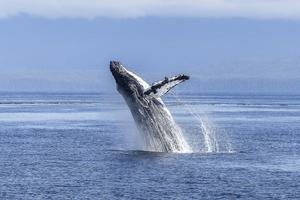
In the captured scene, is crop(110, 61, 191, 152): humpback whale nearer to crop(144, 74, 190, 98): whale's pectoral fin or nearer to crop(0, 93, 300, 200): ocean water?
crop(144, 74, 190, 98): whale's pectoral fin

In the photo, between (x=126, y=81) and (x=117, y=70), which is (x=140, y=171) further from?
(x=117, y=70)

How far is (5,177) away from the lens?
38656 millimetres

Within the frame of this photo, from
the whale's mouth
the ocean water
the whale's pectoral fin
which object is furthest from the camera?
the whale's mouth

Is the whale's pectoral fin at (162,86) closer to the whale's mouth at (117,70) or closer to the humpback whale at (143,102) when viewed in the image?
the humpback whale at (143,102)

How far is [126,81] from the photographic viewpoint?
1644 inches

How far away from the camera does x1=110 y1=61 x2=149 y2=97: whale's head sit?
41.7 meters

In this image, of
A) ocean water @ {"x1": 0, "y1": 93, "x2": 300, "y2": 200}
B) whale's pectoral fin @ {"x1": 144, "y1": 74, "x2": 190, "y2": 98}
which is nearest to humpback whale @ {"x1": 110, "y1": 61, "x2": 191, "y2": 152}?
whale's pectoral fin @ {"x1": 144, "y1": 74, "x2": 190, "y2": 98}

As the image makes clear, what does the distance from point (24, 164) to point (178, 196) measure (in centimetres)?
1386

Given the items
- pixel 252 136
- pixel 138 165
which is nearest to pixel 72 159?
pixel 138 165

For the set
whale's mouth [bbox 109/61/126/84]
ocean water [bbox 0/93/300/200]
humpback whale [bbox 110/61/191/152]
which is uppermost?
whale's mouth [bbox 109/61/126/84]

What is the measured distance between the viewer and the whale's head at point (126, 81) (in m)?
41.7

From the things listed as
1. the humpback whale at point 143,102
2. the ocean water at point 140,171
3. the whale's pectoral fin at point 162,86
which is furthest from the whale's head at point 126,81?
the ocean water at point 140,171

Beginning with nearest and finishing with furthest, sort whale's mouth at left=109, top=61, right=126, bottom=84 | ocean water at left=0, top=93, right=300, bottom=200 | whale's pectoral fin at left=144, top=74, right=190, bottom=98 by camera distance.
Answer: ocean water at left=0, top=93, right=300, bottom=200 → whale's pectoral fin at left=144, top=74, right=190, bottom=98 → whale's mouth at left=109, top=61, right=126, bottom=84

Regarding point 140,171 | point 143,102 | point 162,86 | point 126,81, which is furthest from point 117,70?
point 140,171
